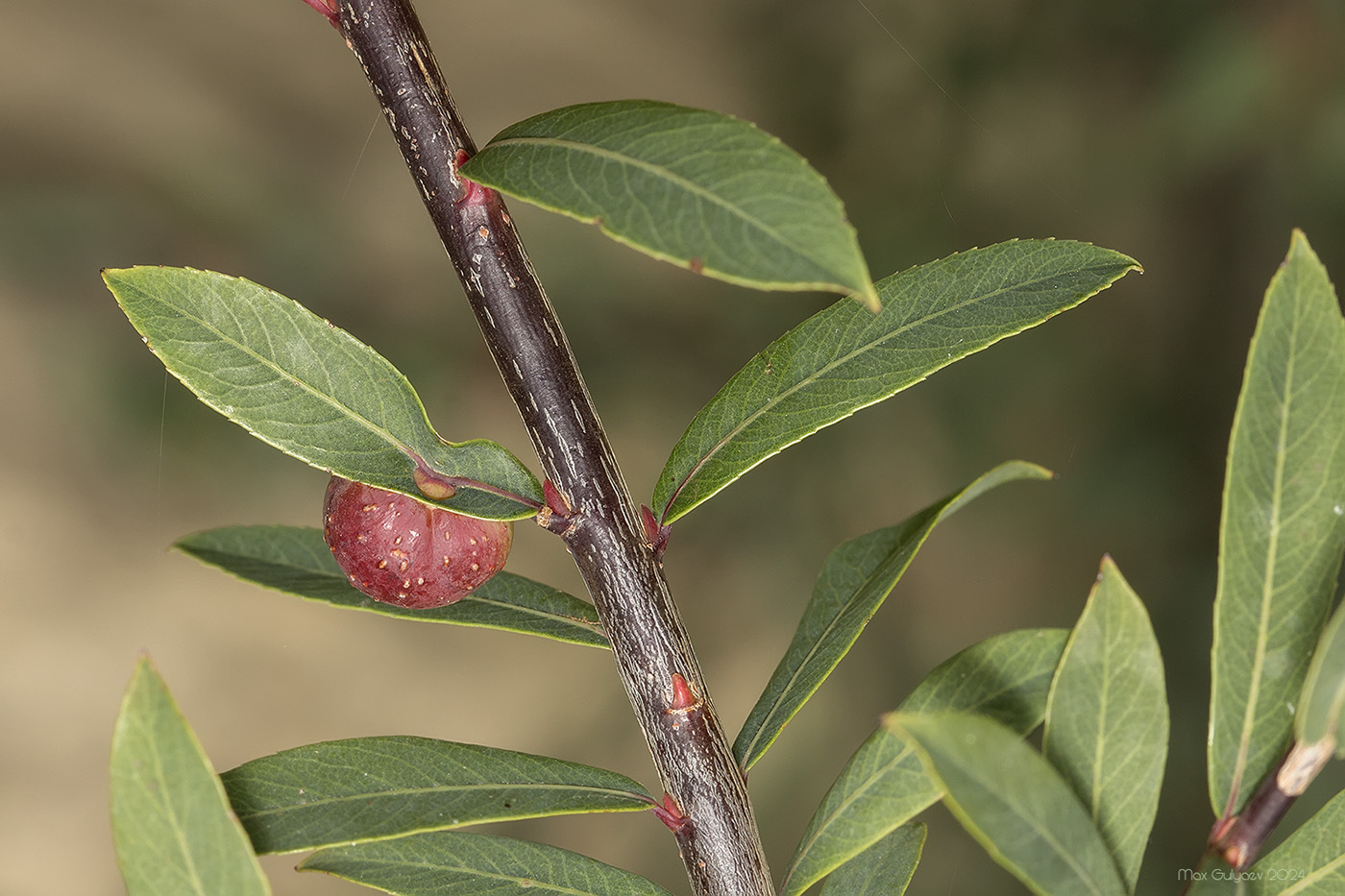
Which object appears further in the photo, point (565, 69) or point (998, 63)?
point (565, 69)

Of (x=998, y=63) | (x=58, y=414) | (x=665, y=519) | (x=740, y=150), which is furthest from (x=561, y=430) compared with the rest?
(x=998, y=63)

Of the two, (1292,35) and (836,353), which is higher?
(1292,35)

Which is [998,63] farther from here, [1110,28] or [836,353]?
[836,353]

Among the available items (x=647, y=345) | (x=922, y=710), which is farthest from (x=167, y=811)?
(x=647, y=345)

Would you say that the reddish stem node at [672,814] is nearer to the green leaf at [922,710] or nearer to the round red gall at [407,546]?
the green leaf at [922,710]

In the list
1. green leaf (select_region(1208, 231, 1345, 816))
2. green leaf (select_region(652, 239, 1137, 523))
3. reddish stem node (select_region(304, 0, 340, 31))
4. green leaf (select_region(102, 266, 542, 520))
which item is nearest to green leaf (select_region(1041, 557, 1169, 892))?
green leaf (select_region(1208, 231, 1345, 816))

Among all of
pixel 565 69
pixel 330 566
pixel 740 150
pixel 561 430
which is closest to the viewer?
pixel 740 150
